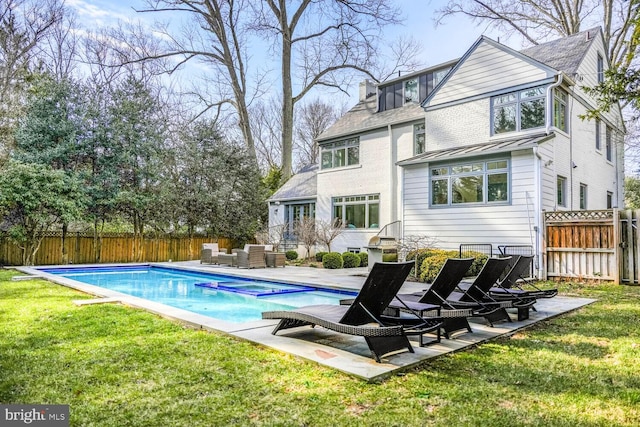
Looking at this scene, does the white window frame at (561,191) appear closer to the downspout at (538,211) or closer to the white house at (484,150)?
the white house at (484,150)

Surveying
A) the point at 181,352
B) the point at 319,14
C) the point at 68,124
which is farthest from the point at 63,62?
the point at 181,352

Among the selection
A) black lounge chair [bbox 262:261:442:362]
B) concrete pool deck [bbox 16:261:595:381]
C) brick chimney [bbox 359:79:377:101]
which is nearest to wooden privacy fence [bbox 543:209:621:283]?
concrete pool deck [bbox 16:261:595:381]

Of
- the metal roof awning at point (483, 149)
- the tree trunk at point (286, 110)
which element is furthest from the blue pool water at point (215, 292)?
the tree trunk at point (286, 110)

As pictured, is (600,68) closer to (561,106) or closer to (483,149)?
(561,106)

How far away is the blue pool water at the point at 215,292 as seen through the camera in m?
8.05

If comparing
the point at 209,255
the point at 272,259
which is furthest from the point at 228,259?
the point at 272,259

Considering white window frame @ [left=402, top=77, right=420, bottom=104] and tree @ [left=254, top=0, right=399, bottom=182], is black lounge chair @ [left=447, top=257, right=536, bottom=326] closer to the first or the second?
white window frame @ [left=402, top=77, right=420, bottom=104]

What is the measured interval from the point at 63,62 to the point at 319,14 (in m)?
13.7

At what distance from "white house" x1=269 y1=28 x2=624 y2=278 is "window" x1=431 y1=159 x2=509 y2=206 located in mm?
30

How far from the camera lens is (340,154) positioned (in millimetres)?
18406

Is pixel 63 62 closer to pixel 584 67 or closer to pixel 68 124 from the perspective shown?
pixel 68 124

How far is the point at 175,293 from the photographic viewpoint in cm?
1026

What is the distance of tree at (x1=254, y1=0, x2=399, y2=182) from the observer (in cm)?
2305

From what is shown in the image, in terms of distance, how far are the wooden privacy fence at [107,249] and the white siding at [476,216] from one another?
11031 mm
